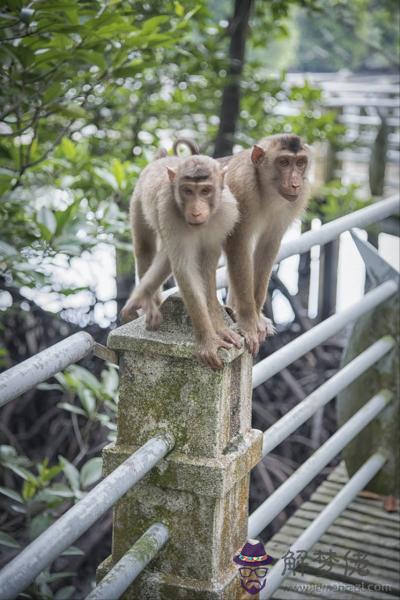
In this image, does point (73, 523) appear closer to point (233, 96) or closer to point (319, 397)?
point (319, 397)

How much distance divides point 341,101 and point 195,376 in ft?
25.1

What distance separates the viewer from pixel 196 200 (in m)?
2.39

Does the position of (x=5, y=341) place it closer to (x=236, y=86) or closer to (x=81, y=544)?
(x=81, y=544)

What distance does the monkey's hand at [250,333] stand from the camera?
7.63 feet

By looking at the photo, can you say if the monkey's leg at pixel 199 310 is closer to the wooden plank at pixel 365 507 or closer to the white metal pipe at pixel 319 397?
the white metal pipe at pixel 319 397

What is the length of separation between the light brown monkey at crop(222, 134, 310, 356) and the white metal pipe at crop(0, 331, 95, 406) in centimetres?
95

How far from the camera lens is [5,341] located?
16.2ft

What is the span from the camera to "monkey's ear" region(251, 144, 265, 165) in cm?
281

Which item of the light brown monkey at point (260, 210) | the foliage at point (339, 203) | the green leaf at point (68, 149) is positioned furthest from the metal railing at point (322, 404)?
the foliage at point (339, 203)

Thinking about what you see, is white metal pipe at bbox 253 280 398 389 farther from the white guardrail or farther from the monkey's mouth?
the monkey's mouth

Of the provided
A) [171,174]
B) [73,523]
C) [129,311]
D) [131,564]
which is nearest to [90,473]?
[129,311]

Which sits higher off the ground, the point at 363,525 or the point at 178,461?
the point at 178,461

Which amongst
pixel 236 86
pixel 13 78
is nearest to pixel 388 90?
pixel 236 86

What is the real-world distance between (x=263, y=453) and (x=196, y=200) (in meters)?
0.76
